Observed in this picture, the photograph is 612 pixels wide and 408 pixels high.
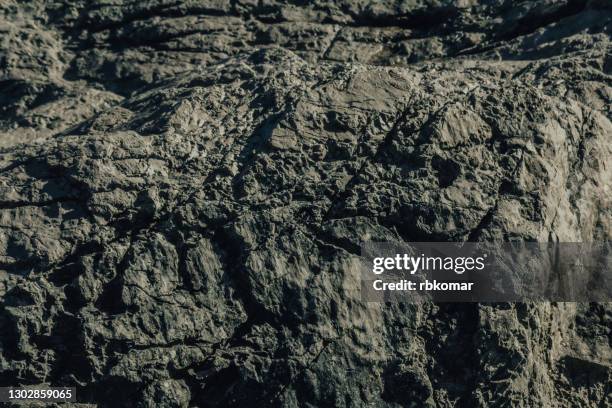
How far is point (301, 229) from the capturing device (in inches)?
270

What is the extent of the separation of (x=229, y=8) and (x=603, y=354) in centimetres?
541

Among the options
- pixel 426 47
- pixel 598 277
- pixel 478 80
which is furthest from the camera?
pixel 426 47

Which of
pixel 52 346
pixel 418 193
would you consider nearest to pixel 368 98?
pixel 418 193

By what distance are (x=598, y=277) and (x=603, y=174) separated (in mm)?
879

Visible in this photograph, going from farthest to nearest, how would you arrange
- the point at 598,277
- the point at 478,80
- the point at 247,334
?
the point at 478,80 < the point at 598,277 < the point at 247,334

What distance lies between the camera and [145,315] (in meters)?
6.70

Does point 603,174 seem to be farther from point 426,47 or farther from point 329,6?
point 329,6

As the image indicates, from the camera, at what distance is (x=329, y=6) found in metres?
9.54

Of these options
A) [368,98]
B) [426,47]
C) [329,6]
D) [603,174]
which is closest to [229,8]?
[329,6]

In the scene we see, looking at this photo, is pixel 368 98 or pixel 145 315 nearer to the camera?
pixel 145 315

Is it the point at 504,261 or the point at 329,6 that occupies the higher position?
the point at 329,6

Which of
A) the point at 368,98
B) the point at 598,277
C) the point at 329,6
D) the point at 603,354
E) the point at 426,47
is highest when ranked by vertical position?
the point at 329,6

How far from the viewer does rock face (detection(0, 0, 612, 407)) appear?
6.59 metres

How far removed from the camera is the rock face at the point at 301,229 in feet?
21.6
